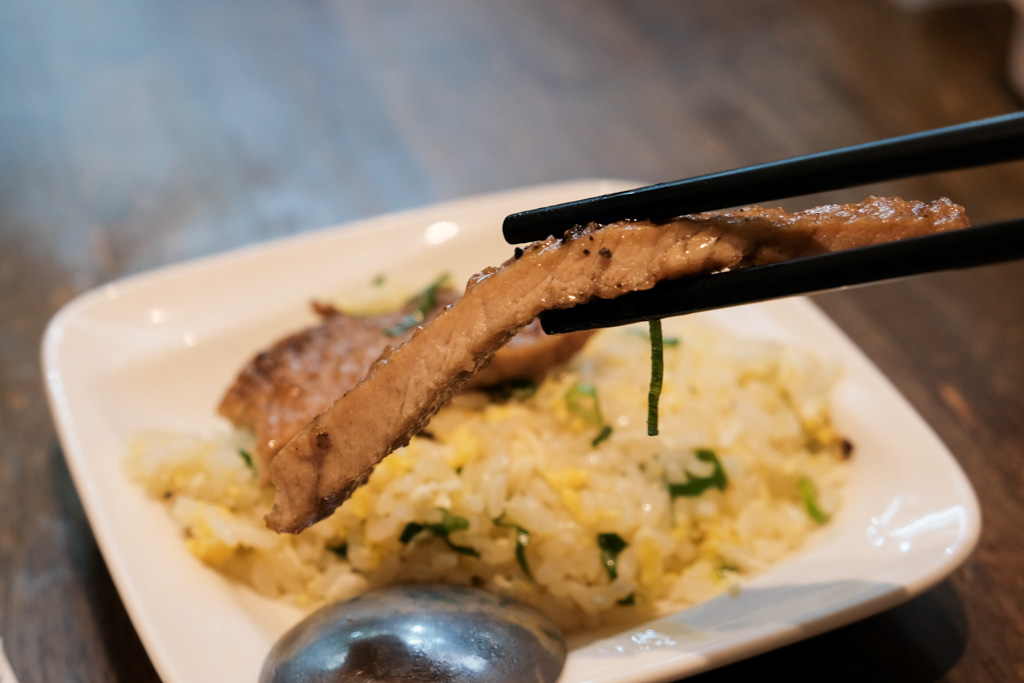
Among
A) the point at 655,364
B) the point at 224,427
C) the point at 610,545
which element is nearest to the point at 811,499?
the point at 610,545

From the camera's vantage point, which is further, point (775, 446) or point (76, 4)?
point (76, 4)

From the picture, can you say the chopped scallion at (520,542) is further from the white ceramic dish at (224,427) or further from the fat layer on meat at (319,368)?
the fat layer on meat at (319,368)

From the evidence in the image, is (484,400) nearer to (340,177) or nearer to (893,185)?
(340,177)

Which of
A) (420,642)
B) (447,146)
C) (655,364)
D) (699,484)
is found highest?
(655,364)

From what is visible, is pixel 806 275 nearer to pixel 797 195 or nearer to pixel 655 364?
pixel 797 195

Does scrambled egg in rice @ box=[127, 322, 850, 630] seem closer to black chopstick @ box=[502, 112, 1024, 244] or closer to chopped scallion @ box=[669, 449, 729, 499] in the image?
chopped scallion @ box=[669, 449, 729, 499]

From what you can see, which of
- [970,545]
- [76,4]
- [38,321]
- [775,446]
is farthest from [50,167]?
[970,545]
